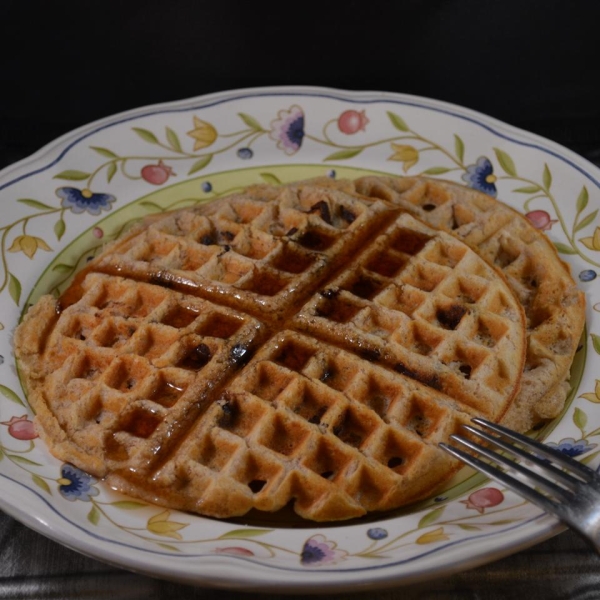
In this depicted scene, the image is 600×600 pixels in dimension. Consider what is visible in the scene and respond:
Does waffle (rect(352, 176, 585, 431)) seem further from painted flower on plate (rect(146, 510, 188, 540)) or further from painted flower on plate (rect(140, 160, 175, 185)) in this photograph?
painted flower on plate (rect(146, 510, 188, 540))

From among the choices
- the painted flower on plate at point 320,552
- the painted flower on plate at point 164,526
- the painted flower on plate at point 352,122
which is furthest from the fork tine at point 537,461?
the painted flower on plate at point 352,122

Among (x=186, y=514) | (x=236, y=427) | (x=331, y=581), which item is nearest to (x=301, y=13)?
(x=236, y=427)

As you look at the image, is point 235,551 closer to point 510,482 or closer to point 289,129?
point 510,482

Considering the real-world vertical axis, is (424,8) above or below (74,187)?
above

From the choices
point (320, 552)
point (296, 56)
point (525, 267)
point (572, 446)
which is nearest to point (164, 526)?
point (320, 552)

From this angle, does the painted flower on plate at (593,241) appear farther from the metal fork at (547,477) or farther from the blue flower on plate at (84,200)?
the blue flower on plate at (84,200)

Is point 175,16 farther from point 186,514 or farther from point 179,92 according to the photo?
point 186,514
